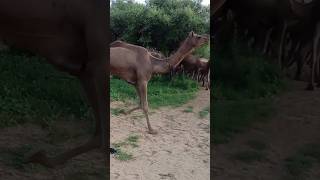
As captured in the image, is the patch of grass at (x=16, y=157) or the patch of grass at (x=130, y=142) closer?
the patch of grass at (x=16, y=157)

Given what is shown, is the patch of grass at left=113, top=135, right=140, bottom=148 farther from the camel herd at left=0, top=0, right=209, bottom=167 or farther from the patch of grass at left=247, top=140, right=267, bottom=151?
the patch of grass at left=247, top=140, right=267, bottom=151

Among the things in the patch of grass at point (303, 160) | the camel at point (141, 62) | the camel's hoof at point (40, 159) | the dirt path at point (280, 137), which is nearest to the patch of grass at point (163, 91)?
the camel at point (141, 62)

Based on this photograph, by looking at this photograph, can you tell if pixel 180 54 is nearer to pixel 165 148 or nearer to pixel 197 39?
pixel 197 39

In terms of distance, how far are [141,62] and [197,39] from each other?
58 centimetres

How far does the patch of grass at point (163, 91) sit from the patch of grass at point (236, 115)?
334 mm

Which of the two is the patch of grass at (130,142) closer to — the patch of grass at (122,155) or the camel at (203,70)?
the patch of grass at (122,155)

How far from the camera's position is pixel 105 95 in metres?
3.68

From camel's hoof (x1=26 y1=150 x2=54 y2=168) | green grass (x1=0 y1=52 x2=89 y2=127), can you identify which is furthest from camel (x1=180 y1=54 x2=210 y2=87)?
camel's hoof (x1=26 y1=150 x2=54 y2=168)

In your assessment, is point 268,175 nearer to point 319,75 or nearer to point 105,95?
point 319,75

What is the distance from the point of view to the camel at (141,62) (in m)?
3.82

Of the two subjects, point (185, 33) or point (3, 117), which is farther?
point (185, 33)

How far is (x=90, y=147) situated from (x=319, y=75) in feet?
7.12

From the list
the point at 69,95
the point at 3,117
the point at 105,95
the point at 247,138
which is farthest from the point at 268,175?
the point at 3,117

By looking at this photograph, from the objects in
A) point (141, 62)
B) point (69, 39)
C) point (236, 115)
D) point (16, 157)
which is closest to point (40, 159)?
point (16, 157)
